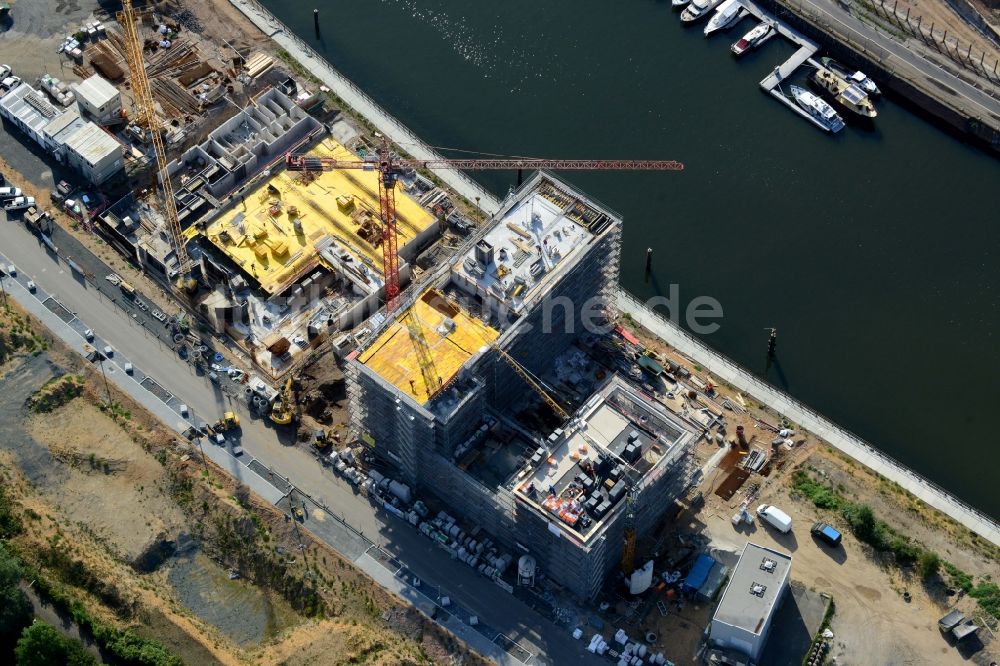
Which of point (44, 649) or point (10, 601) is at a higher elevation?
point (10, 601)

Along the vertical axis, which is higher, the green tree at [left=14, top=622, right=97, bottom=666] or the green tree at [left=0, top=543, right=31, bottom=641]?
the green tree at [left=0, top=543, right=31, bottom=641]

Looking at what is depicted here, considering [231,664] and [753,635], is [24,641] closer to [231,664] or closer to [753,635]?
[231,664]

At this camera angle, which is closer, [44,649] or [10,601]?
[44,649]

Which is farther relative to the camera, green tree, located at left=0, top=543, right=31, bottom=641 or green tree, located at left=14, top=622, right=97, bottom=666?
green tree, located at left=0, top=543, right=31, bottom=641

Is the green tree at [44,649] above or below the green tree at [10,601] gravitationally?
below

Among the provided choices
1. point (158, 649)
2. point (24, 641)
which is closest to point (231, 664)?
point (158, 649)
